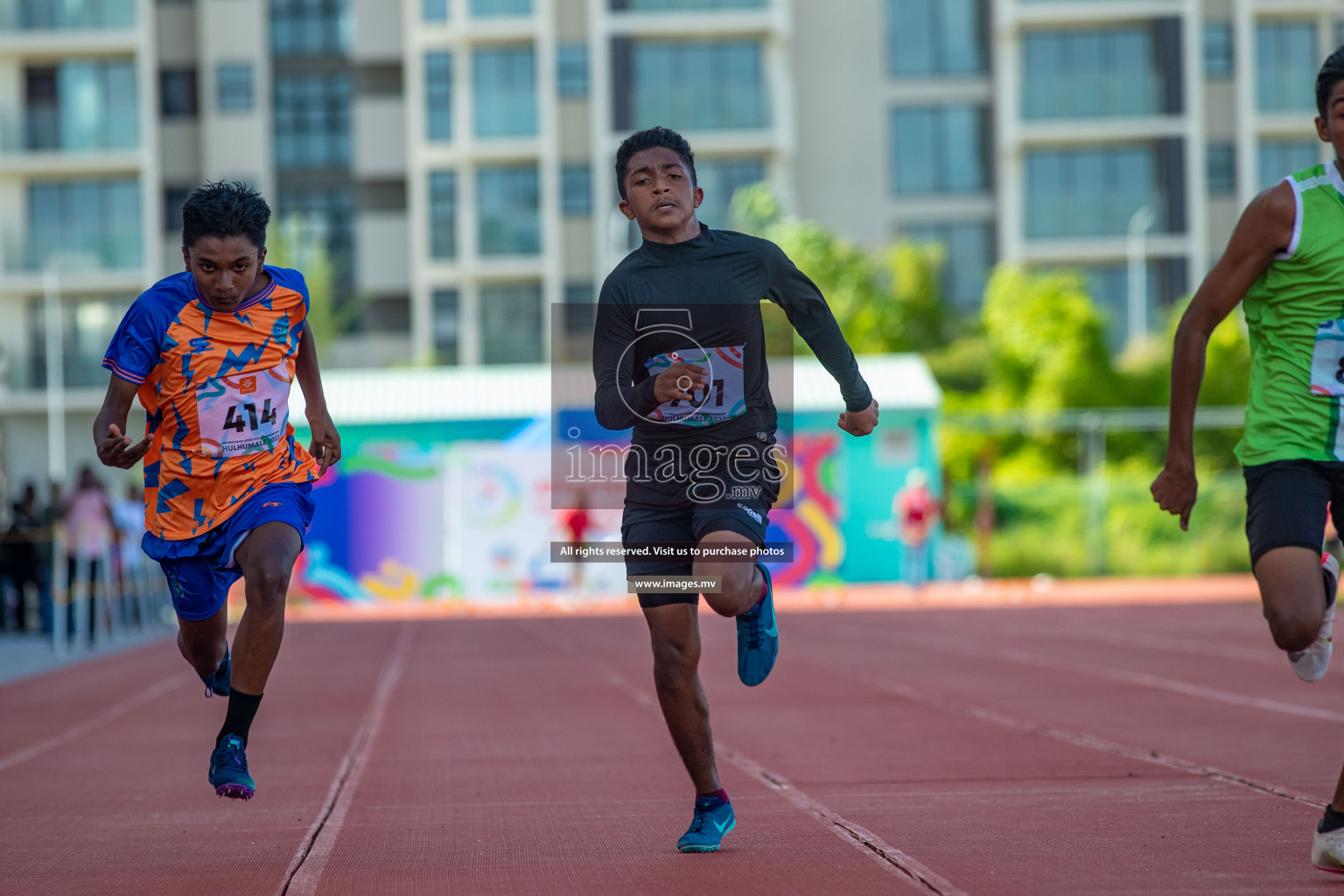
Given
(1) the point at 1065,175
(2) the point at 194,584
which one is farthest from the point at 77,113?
(2) the point at 194,584

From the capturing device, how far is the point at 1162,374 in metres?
36.8

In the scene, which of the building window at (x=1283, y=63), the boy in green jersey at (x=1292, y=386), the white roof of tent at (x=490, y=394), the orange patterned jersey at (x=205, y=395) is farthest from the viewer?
the building window at (x=1283, y=63)

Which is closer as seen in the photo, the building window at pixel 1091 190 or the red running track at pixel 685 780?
the red running track at pixel 685 780

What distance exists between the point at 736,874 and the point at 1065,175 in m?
42.7

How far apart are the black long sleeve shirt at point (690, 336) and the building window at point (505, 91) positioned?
130ft

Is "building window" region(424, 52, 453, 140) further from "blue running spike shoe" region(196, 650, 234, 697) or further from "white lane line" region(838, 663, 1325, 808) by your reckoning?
"blue running spike shoe" region(196, 650, 234, 697)

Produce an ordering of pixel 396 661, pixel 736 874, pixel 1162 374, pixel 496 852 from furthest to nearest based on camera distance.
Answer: pixel 1162 374, pixel 396 661, pixel 496 852, pixel 736 874

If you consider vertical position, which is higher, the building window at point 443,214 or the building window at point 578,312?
the building window at point 443,214

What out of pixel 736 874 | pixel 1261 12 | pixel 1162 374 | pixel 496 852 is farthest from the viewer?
pixel 1261 12

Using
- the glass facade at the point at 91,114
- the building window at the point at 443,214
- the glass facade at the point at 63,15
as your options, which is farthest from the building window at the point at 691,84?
the glass facade at the point at 63,15

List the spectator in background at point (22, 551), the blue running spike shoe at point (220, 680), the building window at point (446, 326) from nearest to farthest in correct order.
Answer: the blue running spike shoe at point (220, 680) → the spectator in background at point (22, 551) → the building window at point (446, 326)

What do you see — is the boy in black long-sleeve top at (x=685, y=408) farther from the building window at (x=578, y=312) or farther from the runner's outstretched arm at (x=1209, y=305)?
the building window at (x=578, y=312)

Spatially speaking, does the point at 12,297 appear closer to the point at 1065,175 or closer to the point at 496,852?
the point at 1065,175

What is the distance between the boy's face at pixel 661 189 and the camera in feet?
17.3
